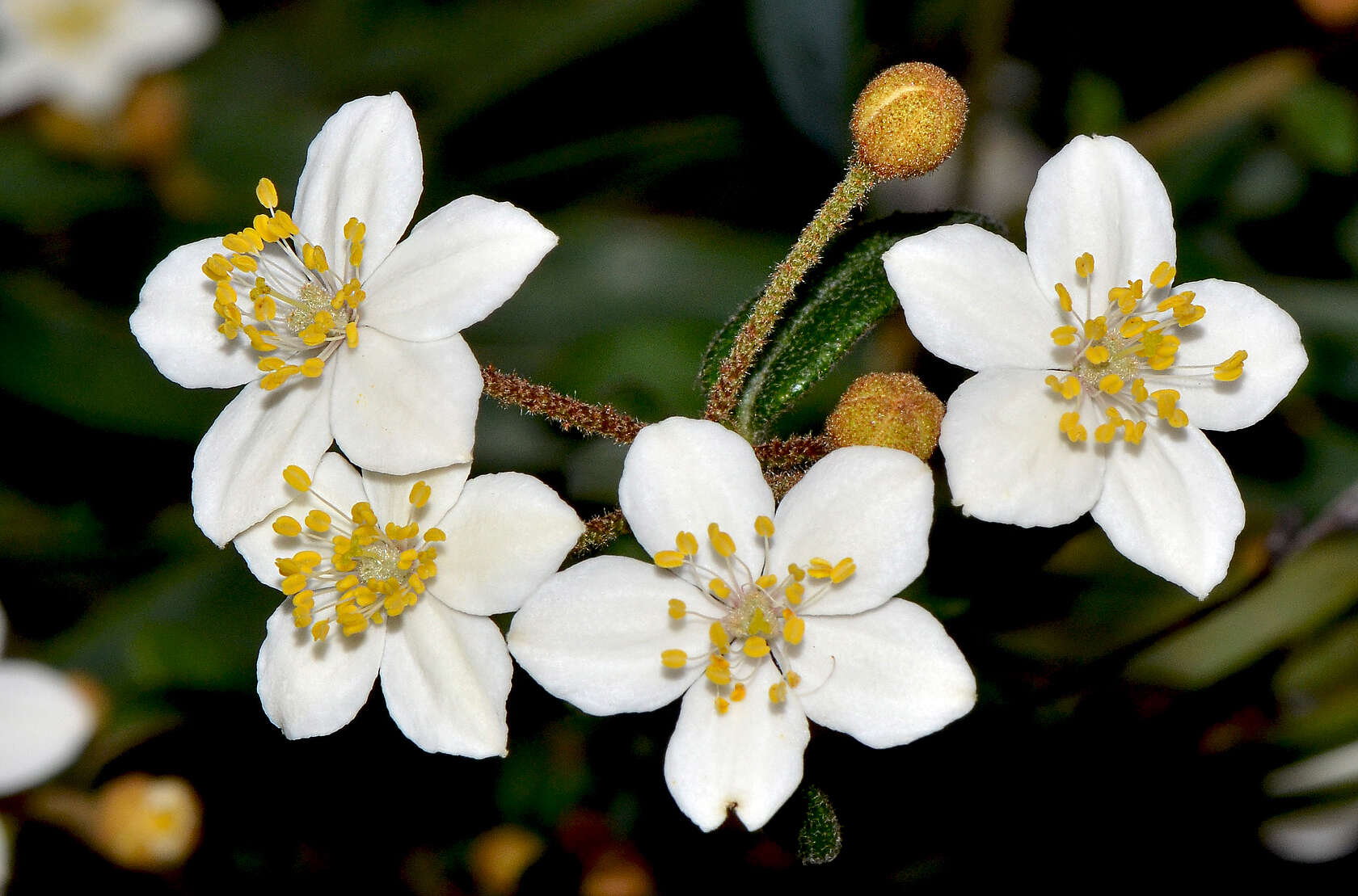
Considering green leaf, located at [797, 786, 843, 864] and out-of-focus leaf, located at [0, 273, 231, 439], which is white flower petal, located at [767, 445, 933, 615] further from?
out-of-focus leaf, located at [0, 273, 231, 439]

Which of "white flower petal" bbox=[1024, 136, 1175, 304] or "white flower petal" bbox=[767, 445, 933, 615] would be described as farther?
"white flower petal" bbox=[1024, 136, 1175, 304]

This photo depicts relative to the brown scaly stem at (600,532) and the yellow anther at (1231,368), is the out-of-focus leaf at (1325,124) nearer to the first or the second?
the yellow anther at (1231,368)

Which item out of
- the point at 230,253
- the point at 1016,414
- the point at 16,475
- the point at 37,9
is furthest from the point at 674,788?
the point at 37,9

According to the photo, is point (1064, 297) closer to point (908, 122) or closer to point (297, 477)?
point (908, 122)

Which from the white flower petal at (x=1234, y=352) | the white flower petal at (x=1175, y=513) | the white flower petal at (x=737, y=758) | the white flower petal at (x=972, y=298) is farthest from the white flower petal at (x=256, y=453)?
the white flower petal at (x=1234, y=352)

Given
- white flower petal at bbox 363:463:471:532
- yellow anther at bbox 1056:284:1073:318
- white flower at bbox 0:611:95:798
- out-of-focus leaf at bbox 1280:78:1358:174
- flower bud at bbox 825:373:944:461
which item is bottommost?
white flower at bbox 0:611:95:798

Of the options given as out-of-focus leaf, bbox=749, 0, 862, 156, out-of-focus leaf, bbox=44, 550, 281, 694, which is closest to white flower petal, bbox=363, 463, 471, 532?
out-of-focus leaf, bbox=44, 550, 281, 694

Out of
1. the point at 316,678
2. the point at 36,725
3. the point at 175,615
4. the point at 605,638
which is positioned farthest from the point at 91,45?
the point at 605,638
